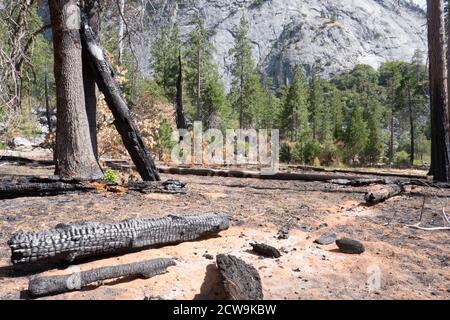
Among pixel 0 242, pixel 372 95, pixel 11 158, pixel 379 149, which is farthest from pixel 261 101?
pixel 0 242

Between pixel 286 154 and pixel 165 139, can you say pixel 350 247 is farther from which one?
pixel 286 154

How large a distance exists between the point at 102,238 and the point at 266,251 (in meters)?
1.53

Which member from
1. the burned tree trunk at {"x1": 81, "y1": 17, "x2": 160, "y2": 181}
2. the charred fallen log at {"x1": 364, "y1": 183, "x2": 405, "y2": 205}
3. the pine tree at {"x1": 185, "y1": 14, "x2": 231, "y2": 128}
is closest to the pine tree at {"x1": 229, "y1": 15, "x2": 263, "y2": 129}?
the pine tree at {"x1": 185, "y1": 14, "x2": 231, "y2": 128}

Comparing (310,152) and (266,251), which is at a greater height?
(310,152)

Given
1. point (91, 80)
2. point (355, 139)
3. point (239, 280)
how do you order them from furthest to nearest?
1. point (355, 139)
2. point (91, 80)
3. point (239, 280)

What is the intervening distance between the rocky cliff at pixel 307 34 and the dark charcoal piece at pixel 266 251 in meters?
111

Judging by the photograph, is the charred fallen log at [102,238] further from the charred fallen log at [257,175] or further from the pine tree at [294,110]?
the pine tree at [294,110]

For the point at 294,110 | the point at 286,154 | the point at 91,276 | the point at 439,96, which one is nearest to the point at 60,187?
the point at 91,276

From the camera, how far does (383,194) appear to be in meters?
6.68

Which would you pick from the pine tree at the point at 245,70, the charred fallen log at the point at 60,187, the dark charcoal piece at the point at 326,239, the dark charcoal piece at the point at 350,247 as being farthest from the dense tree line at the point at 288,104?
the dark charcoal piece at the point at 350,247

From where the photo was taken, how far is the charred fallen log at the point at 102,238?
9.67ft

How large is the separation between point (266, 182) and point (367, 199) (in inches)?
131
